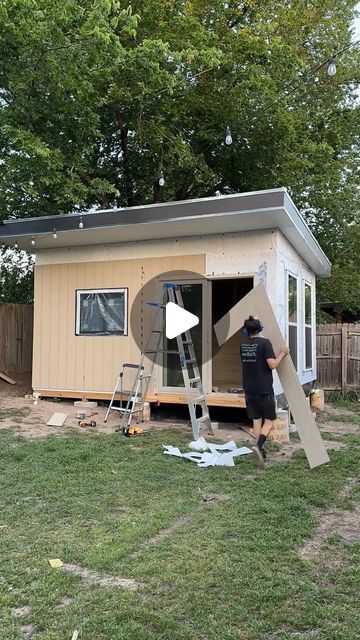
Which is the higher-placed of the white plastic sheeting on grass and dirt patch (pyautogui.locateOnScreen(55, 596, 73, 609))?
dirt patch (pyautogui.locateOnScreen(55, 596, 73, 609))

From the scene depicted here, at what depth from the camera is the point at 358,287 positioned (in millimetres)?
14578

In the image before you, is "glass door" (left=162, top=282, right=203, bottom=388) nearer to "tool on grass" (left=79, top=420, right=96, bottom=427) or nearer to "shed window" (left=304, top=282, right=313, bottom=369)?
"tool on grass" (left=79, top=420, right=96, bottom=427)

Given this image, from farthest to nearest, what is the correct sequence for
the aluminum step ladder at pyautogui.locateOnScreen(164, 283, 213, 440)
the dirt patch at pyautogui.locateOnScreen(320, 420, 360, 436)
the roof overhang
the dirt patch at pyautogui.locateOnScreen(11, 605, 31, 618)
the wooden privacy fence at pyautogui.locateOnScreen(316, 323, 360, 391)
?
the wooden privacy fence at pyautogui.locateOnScreen(316, 323, 360, 391)
the dirt patch at pyautogui.locateOnScreen(320, 420, 360, 436)
the roof overhang
the aluminum step ladder at pyautogui.locateOnScreen(164, 283, 213, 440)
the dirt patch at pyautogui.locateOnScreen(11, 605, 31, 618)

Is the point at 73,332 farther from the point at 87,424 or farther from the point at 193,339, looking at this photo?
the point at 193,339

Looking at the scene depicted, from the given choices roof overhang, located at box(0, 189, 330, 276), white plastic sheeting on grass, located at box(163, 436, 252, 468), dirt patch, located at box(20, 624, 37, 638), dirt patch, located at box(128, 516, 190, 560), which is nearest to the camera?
dirt patch, located at box(20, 624, 37, 638)

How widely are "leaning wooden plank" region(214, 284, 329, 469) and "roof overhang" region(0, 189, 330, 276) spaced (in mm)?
1364

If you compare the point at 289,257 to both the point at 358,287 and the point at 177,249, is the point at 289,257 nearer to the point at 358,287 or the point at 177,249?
the point at 177,249

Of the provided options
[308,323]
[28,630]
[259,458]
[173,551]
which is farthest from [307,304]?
[28,630]

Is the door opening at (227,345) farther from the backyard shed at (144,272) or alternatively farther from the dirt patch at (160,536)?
the dirt patch at (160,536)

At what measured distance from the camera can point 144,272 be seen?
7828 millimetres

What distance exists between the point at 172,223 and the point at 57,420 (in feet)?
10.4

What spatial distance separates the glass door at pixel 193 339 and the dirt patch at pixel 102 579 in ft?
15.7

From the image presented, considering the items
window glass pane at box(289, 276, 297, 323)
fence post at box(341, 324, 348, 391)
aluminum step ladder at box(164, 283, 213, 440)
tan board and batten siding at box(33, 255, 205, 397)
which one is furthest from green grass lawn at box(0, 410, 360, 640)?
fence post at box(341, 324, 348, 391)

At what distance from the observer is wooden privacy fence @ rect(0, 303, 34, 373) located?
32.3 feet
